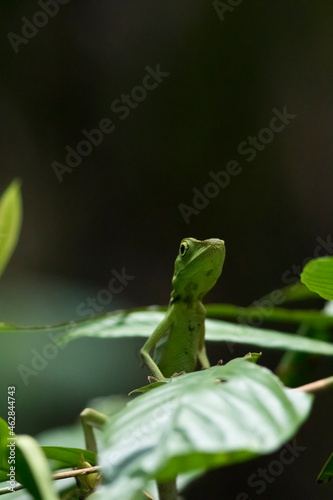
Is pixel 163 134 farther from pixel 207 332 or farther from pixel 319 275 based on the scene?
pixel 319 275

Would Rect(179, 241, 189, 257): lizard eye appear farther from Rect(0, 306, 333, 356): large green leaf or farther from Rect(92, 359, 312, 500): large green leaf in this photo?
Rect(92, 359, 312, 500): large green leaf

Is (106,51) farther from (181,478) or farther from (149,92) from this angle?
(181,478)

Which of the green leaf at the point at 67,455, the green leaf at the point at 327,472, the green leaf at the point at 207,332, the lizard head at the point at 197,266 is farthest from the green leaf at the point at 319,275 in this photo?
the green leaf at the point at 67,455

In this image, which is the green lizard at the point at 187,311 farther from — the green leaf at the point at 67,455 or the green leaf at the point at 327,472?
the green leaf at the point at 327,472

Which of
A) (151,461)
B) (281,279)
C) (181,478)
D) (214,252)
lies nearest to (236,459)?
(151,461)

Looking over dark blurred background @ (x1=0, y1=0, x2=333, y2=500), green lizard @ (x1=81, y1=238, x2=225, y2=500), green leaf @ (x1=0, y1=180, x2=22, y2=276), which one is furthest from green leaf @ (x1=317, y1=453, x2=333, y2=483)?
dark blurred background @ (x1=0, y1=0, x2=333, y2=500)

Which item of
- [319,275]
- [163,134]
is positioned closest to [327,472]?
[319,275]
